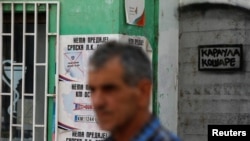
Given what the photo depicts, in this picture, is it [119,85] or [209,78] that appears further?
[209,78]

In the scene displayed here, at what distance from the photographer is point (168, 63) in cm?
797

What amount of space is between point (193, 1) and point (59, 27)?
1.77 meters

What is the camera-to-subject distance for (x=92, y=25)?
731 centimetres

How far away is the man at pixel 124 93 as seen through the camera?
2.09 m

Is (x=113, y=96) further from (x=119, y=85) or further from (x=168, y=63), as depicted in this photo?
(x=168, y=63)

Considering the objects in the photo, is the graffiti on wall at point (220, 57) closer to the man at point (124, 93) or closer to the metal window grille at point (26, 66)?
the metal window grille at point (26, 66)

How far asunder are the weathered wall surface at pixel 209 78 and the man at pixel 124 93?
5.57 m

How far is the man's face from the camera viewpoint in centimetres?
209

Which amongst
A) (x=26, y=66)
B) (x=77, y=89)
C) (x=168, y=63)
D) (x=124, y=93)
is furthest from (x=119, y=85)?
(x=168, y=63)

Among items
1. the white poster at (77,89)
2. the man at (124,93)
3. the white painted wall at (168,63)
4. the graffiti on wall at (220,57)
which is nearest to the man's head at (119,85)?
the man at (124,93)

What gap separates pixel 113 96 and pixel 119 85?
42 mm

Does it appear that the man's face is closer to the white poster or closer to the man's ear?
the man's ear

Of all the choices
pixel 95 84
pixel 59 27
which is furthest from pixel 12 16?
pixel 95 84

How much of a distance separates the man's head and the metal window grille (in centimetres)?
540
